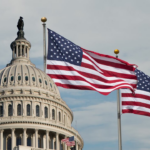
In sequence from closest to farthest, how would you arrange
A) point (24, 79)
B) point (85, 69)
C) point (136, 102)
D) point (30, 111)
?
point (85, 69), point (136, 102), point (30, 111), point (24, 79)

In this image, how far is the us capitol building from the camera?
123m

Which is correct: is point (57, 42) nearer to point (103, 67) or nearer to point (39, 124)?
point (103, 67)

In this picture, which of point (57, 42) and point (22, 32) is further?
point (22, 32)

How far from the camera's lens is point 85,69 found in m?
48.4

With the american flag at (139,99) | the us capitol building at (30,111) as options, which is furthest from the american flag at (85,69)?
the us capitol building at (30,111)

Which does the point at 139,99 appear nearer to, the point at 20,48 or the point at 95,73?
the point at 95,73

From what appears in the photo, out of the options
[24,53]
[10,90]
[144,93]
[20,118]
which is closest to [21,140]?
[20,118]

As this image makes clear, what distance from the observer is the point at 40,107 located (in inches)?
A: 5049

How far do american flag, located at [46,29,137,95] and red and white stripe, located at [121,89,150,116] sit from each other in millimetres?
1034

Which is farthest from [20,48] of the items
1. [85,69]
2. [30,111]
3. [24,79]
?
[85,69]

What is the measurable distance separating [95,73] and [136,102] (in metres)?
4.59

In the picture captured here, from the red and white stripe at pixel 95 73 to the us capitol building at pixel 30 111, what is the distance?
7336 cm

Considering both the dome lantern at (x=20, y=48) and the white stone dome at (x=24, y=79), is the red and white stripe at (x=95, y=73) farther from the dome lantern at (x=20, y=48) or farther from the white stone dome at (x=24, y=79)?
the dome lantern at (x=20, y=48)

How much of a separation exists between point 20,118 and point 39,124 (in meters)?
4.49
